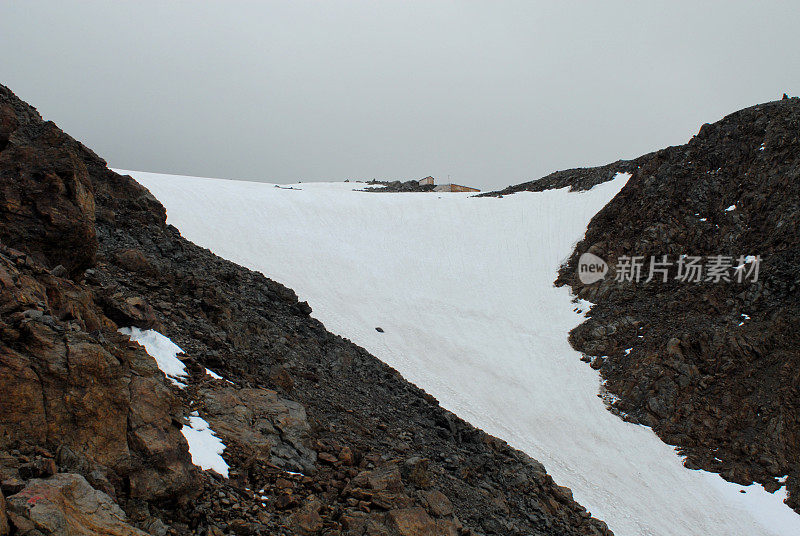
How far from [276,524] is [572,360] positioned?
20638 mm

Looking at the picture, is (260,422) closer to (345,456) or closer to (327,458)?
(327,458)

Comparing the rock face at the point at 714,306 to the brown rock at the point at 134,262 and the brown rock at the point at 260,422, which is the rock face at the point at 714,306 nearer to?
the brown rock at the point at 260,422

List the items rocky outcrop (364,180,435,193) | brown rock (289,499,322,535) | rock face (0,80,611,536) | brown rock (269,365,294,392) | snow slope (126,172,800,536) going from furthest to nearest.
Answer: rocky outcrop (364,180,435,193) < snow slope (126,172,800,536) < brown rock (269,365,294,392) < brown rock (289,499,322,535) < rock face (0,80,611,536)

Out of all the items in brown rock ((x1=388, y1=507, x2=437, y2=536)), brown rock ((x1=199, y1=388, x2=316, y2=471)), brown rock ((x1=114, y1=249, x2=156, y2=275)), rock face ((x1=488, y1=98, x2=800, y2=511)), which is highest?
rock face ((x1=488, y1=98, x2=800, y2=511))

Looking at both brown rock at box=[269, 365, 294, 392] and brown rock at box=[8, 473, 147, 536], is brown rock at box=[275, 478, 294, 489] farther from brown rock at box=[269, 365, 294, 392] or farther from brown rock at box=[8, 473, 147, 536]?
brown rock at box=[269, 365, 294, 392]

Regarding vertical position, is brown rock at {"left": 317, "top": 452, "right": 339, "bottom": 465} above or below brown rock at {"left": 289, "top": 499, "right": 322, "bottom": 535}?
above

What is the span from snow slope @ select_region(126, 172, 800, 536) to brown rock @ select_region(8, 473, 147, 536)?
566 inches

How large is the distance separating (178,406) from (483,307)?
23.5 meters

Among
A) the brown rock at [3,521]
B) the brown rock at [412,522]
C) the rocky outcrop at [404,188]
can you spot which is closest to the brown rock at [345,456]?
the brown rock at [412,522]

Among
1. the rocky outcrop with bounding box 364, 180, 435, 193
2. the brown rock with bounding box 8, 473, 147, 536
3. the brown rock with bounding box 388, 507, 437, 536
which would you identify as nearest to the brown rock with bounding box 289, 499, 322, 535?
the brown rock with bounding box 388, 507, 437, 536

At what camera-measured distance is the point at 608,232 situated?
31.6m

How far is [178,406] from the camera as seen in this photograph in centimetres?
700

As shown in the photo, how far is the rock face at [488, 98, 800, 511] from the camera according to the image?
58.9 ft

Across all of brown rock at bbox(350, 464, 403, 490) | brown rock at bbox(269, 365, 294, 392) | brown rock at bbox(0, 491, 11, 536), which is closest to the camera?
brown rock at bbox(0, 491, 11, 536)
